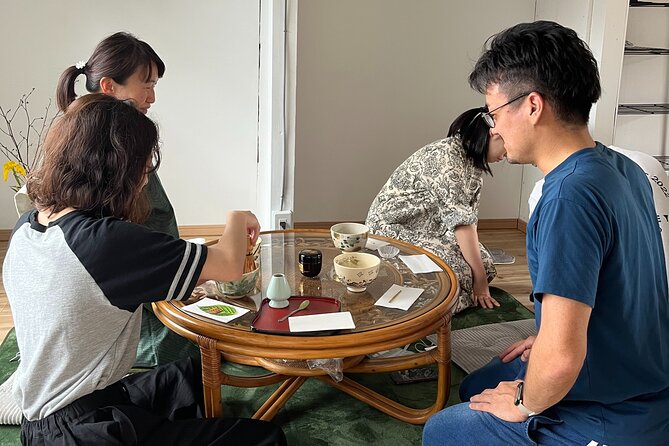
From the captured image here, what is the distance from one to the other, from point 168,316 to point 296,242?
2.31 feet

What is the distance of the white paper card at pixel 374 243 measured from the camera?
7.73 ft

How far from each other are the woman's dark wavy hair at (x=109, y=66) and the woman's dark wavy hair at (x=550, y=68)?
137 cm

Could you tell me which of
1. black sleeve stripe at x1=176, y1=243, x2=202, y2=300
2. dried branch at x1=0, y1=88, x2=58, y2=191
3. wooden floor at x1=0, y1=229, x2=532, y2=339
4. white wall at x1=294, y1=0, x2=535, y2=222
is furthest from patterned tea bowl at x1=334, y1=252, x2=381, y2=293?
dried branch at x1=0, y1=88, x2=58, y2=191

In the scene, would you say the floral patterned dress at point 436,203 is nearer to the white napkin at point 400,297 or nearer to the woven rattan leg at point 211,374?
the white napkin at point 400,297

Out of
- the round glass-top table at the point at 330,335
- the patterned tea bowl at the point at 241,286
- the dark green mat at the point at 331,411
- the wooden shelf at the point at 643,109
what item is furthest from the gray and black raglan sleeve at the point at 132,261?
the wooden shelf at the point at 643,109

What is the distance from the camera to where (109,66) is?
222 centimetres

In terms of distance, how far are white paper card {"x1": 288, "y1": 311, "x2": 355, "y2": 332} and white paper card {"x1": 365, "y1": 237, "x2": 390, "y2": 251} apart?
0.58 metres

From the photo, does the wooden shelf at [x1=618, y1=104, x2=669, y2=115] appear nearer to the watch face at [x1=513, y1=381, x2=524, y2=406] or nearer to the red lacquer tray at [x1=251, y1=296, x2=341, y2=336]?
the red lacquer tray at [x1=251, y1=296, x2=341, y2=336]

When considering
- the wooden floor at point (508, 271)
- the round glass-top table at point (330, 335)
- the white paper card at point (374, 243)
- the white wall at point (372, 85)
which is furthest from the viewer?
the white wall at point (372, 85)

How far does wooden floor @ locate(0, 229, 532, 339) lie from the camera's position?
294 cm

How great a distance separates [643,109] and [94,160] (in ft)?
11.2

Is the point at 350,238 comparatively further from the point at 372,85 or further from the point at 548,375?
the point at 372,85

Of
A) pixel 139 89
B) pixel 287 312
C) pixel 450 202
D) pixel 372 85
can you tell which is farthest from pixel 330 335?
pixel 372 85

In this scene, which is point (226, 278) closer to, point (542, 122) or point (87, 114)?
point (87, 114)
